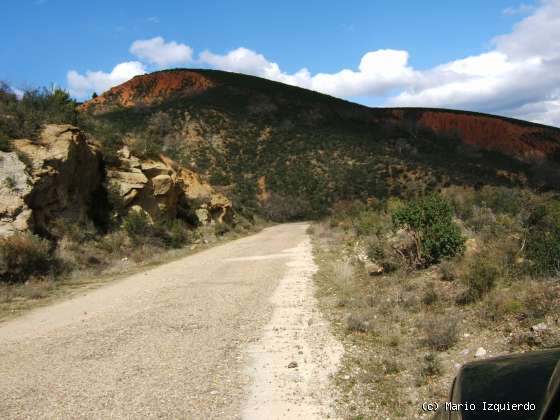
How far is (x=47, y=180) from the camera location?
15398mm

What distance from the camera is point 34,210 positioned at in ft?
48.3

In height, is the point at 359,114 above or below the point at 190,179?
above

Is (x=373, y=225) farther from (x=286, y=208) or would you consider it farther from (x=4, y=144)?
(x=286, y=208)

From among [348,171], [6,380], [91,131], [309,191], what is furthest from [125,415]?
[348,171]

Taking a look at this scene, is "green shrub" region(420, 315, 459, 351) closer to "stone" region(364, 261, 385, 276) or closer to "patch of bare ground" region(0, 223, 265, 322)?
"stone" region(364, 261, 385, 276)

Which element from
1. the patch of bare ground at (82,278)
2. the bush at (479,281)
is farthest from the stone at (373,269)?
the patch of bare ground at (82,278)

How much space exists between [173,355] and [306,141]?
51600mm

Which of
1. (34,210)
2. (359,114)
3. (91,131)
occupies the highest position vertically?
(359,114)

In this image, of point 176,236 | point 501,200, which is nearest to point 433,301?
point 501,200

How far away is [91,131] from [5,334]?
52.7 ft

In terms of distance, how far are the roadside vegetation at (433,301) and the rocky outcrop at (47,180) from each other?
9071 millimetres

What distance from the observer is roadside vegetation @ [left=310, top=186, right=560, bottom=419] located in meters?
5.29

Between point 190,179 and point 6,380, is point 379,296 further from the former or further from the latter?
point 190,179

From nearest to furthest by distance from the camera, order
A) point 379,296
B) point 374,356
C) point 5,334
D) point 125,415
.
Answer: point 125,415 < point 374,356 < point 5,334 < point 379,296
